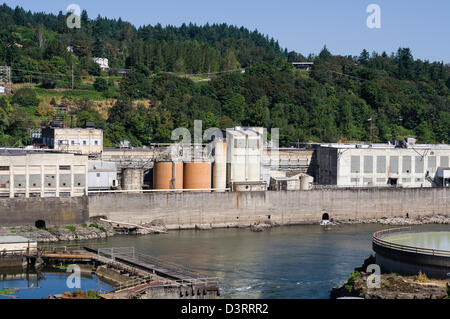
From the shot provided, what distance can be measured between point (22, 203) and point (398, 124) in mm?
55745

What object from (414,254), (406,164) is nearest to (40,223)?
(414,254)

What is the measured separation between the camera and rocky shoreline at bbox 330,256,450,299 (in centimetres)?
2602

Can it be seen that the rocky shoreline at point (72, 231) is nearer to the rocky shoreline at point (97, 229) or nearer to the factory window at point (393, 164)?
the rocky shoreline at point (97, 229)

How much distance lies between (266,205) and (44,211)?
13.8m

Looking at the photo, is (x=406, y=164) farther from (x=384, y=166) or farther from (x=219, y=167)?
(x=219, y=167)

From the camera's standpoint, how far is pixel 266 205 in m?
50.8

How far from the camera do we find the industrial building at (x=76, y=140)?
54844 millimetres

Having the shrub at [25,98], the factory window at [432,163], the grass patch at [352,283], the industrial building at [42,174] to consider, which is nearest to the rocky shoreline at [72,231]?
the industrial building at [42,174]

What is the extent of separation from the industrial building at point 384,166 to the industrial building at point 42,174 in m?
19.6

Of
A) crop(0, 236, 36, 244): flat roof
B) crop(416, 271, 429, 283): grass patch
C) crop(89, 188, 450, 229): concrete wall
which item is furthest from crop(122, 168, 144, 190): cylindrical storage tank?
crop(416, 271, 429, 283): grass patch

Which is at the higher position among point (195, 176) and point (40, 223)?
point (195, 176)

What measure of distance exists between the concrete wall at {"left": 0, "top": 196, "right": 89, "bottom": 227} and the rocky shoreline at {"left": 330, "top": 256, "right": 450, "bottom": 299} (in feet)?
66.6

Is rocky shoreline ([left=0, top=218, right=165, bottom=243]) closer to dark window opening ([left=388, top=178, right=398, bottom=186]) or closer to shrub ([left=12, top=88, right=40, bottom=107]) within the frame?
dark window opening ([left=388, top=178, right=398, bottom=186])
